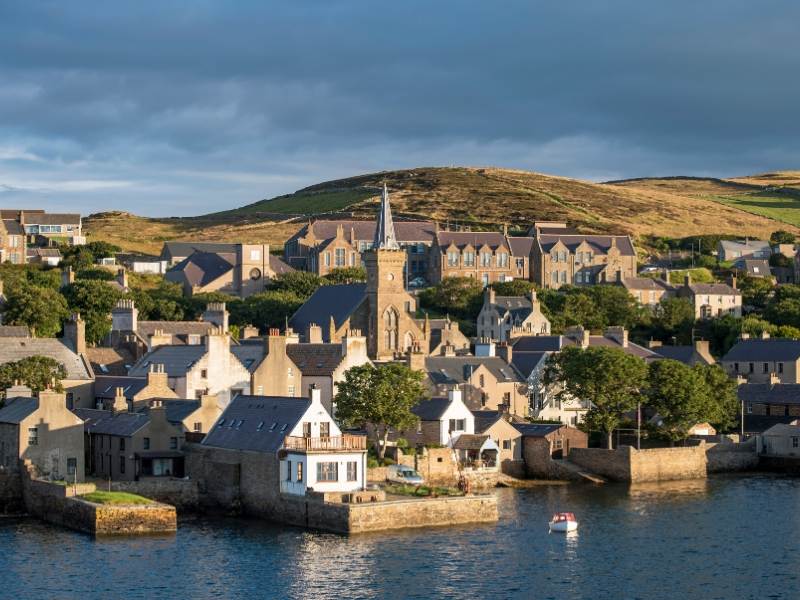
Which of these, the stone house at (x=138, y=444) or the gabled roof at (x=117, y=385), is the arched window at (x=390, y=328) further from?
the stone house at (x=138, y=444)

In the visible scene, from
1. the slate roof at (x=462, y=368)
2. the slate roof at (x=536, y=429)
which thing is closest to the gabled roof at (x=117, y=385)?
the slate roof at (x=462, y=368)

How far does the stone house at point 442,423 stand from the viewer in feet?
301

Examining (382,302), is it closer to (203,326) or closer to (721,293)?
(203,326)

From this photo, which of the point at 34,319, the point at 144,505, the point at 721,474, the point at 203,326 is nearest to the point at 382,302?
the point at 203,326

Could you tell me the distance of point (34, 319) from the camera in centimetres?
12031

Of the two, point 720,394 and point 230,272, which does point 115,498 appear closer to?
point 720,394

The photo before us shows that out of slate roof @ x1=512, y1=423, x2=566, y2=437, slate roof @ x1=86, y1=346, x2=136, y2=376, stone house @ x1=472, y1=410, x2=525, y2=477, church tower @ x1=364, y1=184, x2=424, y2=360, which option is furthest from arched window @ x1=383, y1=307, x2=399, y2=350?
stone house @ x1=472, y1=410, x2=525, y2=477

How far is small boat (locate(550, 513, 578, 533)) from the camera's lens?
237 ft

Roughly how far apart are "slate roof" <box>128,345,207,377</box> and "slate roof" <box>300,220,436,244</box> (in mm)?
88324

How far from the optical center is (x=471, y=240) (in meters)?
184

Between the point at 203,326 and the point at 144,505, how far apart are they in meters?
46.4

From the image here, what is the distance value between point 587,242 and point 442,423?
101 m

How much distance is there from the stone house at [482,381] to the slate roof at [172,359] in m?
18.2

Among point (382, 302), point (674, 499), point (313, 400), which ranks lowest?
point (674, 499)
